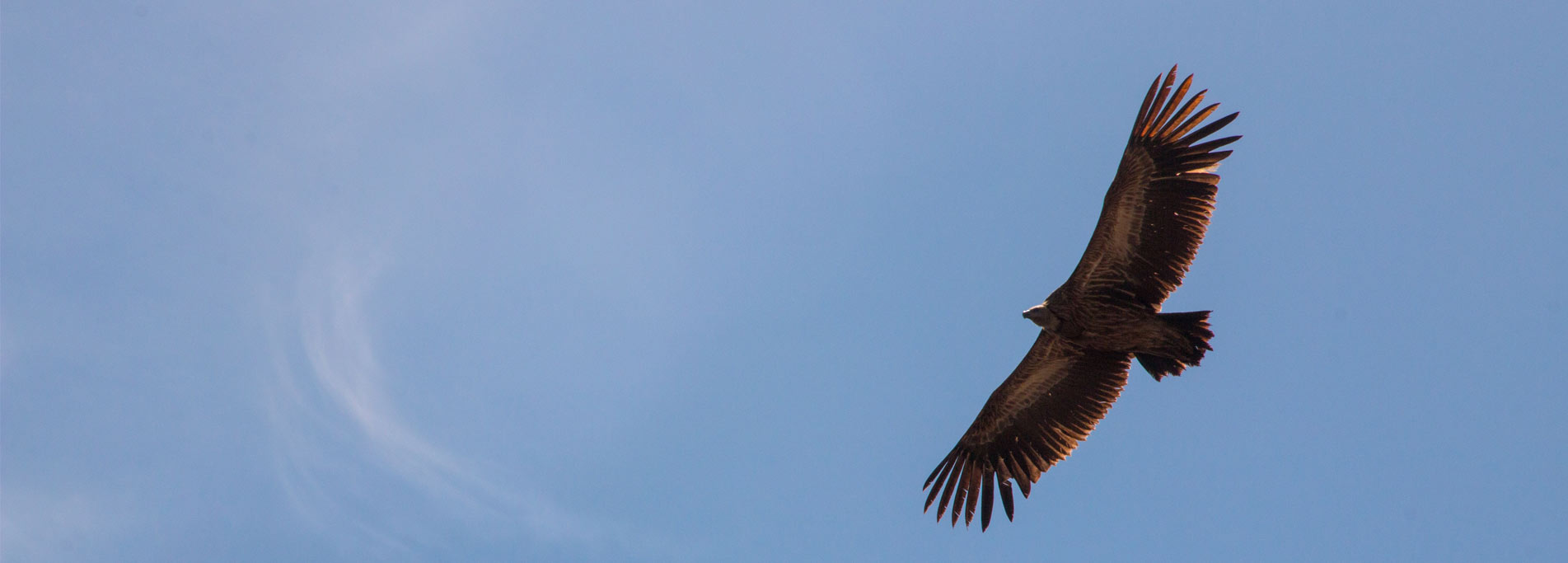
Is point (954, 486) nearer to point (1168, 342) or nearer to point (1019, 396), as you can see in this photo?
point (1019, 396)

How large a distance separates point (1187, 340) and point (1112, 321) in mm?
1014

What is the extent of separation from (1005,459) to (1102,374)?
181cm

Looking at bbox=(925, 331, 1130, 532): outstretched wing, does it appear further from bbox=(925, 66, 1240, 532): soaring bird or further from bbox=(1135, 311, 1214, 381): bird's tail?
bbox=(1135, 311, 1214, 381): bird's tail

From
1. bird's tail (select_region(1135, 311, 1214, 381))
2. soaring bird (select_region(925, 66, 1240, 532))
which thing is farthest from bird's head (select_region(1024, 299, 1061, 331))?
bird's tail (select_region(1135, 311, 1214, 381))

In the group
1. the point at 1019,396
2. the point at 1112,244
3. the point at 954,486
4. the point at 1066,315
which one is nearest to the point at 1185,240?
the point at 1112,244

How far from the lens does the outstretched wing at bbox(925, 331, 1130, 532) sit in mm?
14289

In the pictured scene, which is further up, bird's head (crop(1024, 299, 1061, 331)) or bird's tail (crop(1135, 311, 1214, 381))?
bird's head (crop(1024, 299, 1061, 331))

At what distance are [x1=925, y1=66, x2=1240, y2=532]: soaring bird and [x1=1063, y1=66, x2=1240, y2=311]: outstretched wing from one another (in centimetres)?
1

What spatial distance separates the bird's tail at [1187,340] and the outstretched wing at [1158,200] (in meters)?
0.52

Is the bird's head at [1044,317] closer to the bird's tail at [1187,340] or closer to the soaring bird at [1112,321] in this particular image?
the soaring bird at [1112,321]

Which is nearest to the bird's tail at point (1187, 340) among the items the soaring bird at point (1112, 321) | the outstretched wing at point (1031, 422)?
the soaring bird at point (1112, 321)

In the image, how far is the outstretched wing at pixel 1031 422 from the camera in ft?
46.9

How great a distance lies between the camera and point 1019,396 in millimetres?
14789

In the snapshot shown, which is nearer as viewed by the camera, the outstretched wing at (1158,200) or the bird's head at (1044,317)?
the outstretched wing at (1158,200)
